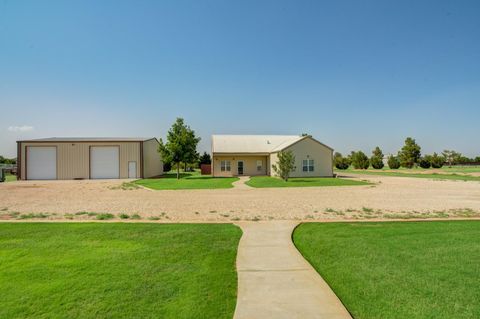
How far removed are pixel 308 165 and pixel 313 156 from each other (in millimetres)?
1222

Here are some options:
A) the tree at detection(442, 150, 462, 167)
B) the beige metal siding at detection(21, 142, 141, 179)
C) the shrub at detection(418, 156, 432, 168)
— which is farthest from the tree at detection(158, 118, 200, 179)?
the tree at detection(442, 150, 462, 167)

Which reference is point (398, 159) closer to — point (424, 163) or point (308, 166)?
point (424, 163)

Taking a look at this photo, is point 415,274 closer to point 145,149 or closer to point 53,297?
point 53,297

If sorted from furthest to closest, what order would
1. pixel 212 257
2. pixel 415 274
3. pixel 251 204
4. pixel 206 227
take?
1. pixel 251 204
2. pixel 206 227
3. pixel 212 257
4. pixel 415 274

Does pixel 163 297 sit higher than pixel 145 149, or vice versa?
pixel 145 149

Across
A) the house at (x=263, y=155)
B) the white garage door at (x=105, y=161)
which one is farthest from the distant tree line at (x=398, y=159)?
the white garage door at (x=105, y=161)

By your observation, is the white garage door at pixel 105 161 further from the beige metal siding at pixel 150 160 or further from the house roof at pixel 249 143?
the house roof at pixel 249 143

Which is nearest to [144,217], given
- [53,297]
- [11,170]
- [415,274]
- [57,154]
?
[53,297]

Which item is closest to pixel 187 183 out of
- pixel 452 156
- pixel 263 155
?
pixel 263 155

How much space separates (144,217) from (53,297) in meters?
5.32

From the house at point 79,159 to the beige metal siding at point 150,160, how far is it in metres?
1.22

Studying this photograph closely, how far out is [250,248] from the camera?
527 cm

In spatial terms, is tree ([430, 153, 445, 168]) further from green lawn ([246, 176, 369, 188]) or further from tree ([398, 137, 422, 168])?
green lawn ([246, 176, 369, 188])

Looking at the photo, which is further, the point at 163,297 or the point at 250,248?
the point at 250,248
